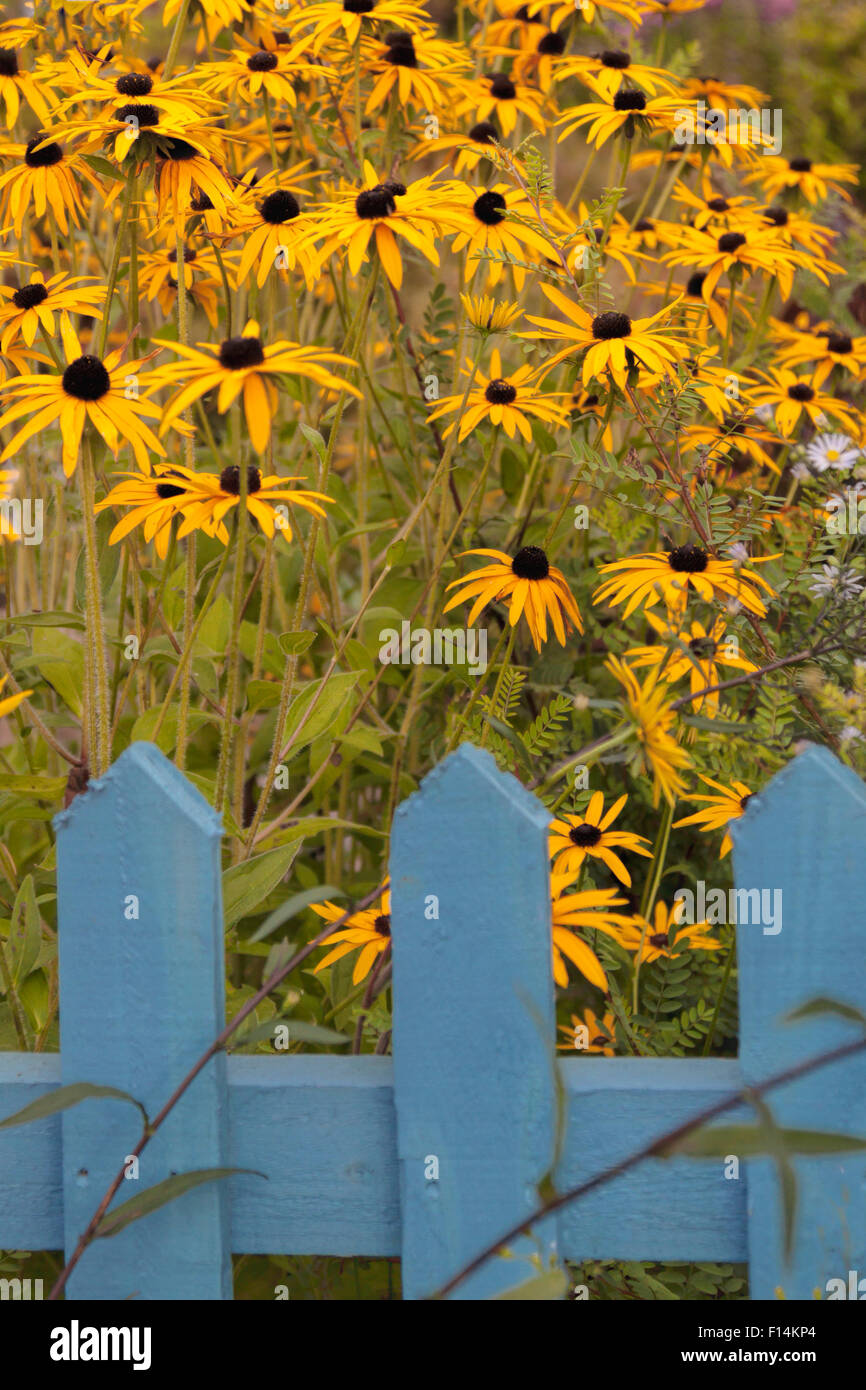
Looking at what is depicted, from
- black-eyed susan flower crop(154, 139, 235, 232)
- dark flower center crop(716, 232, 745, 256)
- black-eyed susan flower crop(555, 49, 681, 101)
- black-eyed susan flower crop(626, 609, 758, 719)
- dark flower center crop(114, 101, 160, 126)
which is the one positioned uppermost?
black-eyed susan flower crop(555, 49, 681, 101)

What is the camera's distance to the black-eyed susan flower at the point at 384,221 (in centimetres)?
130

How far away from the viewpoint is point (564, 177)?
6504 mm

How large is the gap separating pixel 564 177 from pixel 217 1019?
A: 6.12 metres

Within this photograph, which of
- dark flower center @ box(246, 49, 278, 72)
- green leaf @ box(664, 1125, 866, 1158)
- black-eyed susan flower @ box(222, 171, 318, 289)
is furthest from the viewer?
dark flower center @ box(246, 49, 278, 72)

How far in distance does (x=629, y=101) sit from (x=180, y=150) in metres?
0.64

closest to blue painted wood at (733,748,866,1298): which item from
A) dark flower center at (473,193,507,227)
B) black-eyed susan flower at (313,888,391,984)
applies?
black-eyed susan flower at (313,888,391,984)

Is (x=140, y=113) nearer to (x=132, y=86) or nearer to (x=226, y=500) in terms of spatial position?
(x=132, y=86)

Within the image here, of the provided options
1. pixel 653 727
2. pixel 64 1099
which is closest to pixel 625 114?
pixel 653 727

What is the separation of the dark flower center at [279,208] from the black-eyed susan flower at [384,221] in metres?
0.04

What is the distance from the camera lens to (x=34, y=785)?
1.44 meters

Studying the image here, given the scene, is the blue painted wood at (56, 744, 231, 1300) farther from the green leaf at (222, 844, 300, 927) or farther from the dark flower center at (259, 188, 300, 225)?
the dark flower center at (259, 188, 300, 225)

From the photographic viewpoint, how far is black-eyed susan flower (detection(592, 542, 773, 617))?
132cm

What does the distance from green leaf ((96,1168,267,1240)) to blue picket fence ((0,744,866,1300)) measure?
0.05 meters
